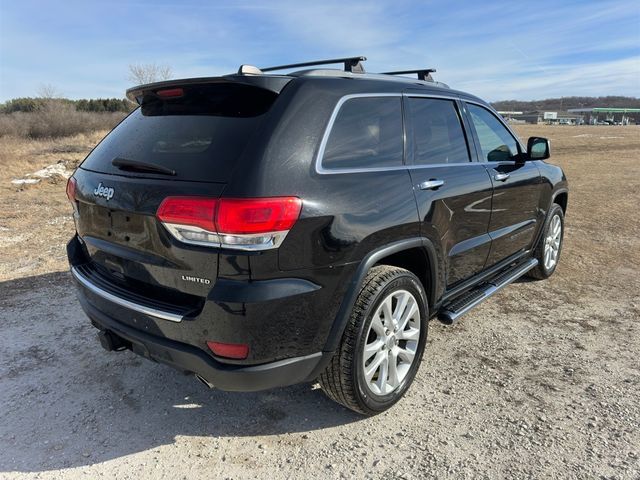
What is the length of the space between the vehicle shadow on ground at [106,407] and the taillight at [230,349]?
721mm

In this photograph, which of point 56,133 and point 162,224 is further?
point 56,133

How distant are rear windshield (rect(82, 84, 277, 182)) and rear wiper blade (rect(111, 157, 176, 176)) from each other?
0.06 ft

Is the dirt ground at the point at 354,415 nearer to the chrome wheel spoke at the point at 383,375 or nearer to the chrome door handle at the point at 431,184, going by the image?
the chrome wheel spoke at the point at 383,375

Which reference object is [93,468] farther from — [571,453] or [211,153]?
[571,453]

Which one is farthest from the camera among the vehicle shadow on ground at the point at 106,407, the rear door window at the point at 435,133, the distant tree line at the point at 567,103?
the distant tree line at the point at 567,103

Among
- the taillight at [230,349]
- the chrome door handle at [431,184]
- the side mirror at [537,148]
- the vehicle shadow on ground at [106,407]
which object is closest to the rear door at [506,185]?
the side mirror at [537,148]

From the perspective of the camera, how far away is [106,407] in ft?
9.26

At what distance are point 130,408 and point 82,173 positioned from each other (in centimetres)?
141

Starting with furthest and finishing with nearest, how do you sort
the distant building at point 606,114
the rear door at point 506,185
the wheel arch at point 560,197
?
1. the distant building at point 606,114
2. the wheel arch at point 560,197
3. the rear door at point 506,185

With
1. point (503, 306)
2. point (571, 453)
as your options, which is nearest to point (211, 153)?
point (571, 453)

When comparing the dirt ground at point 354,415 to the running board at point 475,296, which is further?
the running board at point 475,296

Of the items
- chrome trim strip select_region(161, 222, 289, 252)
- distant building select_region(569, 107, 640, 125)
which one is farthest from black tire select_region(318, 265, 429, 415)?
distant building select_region(569, 107, 640, 125)

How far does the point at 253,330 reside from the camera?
2.07 m

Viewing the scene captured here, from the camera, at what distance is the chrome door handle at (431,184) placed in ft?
9.27
